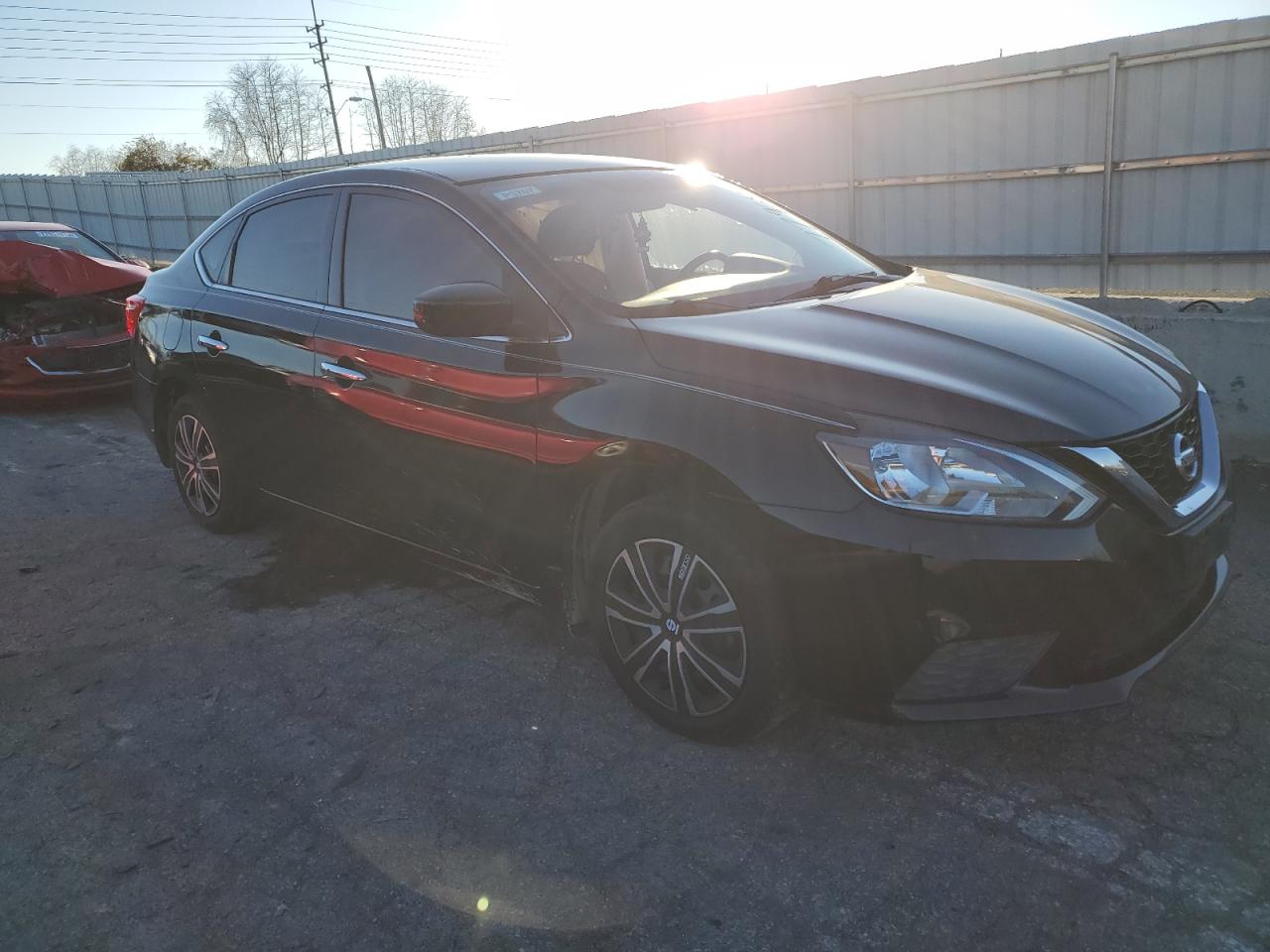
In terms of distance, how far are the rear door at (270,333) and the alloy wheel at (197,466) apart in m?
0.24

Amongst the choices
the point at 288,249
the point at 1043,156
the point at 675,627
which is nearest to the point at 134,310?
the point at 288,249

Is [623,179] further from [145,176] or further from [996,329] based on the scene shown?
[145,176]

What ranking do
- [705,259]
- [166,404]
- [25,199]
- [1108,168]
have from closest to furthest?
[705,259], [166,404], [1108,168], [25,199]

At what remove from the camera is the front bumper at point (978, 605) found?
238 centimetres

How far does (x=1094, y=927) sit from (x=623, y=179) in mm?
2870

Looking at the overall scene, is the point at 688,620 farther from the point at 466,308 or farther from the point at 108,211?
the point at 108,211

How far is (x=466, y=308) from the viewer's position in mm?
3115

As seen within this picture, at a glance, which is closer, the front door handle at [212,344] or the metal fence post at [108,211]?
the front door handle at [212,344]

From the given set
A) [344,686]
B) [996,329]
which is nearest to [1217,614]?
[996,329]

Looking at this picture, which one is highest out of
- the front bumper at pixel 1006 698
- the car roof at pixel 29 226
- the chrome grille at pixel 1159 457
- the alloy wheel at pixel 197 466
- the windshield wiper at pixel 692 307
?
the car roof at pixel 29 226

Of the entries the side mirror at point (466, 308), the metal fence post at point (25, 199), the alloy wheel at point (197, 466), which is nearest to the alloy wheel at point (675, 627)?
the side mirror at point (466, 308)

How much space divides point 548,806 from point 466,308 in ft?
4.80

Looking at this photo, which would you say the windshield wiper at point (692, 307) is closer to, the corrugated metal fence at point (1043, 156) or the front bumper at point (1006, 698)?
the front bumper at point (1006, 698)

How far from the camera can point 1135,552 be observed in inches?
96.6
